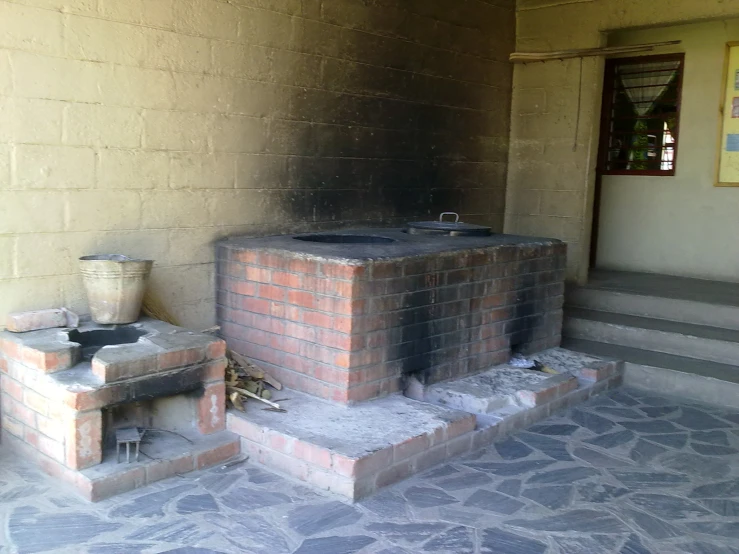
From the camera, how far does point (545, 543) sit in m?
2.78

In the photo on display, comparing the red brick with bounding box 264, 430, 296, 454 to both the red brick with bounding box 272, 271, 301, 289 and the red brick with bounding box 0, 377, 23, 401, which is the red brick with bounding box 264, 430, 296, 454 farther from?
the red brick with bounding box 0, 377, 23, 401

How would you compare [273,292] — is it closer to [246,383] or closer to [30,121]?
[246,383]

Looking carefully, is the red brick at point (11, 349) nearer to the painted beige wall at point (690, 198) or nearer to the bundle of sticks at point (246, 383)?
the bundle of sticks at point (246, 383)

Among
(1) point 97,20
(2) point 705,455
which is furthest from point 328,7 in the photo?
(2) point 705,455

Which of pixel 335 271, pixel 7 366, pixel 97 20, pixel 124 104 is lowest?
pixel 7 366

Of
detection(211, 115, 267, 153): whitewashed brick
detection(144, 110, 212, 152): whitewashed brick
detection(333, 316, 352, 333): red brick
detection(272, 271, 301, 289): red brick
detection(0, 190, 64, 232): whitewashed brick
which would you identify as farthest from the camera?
detection(211, 115, 267, 153): whitewashed brick

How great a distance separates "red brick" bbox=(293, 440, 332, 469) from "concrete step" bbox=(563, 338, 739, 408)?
2597 millimetres

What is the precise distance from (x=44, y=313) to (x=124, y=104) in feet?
3.87

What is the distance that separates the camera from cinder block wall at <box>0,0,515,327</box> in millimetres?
3539

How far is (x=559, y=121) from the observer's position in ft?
20.1

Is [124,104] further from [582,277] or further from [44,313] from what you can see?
[582,277]

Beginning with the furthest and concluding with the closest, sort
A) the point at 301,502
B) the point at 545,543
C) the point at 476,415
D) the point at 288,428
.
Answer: the point at 476,415, the point at 288,428, the point at 301,502, the point at 545,543

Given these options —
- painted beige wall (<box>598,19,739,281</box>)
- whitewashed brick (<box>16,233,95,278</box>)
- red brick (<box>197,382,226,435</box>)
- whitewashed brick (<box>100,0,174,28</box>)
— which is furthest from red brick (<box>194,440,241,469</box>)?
painted beige wall (<box>598,19,739,281</box>)

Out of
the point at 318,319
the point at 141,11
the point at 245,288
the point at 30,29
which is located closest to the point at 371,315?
the point at 318,319
